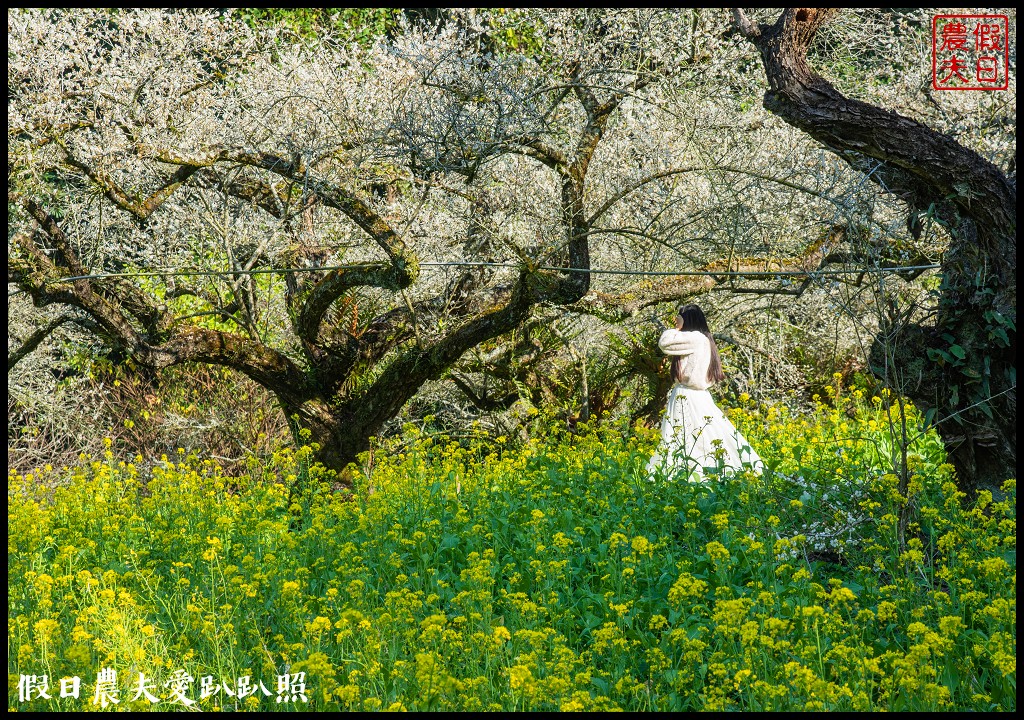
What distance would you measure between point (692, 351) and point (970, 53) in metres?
3.67

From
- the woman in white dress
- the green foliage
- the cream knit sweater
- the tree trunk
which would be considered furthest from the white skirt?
the green foliage

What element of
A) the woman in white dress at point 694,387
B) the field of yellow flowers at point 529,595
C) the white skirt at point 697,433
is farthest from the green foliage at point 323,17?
the field of yellow flowers at point 529,595

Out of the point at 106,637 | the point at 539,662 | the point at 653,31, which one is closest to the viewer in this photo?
the point at 539,662

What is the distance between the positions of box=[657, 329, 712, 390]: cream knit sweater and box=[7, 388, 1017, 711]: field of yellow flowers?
1.09m

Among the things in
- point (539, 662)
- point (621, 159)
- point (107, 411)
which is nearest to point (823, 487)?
point (539, 662)

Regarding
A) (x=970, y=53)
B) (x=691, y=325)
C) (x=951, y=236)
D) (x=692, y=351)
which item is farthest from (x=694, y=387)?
(x=970, y=53)

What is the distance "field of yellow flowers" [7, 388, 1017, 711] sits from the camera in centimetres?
330

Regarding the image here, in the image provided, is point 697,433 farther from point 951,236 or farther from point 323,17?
point 323,17

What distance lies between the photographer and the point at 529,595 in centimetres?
461

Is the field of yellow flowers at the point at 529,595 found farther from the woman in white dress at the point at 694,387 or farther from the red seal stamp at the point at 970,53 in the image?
the red seal stamp at the point at 970,53

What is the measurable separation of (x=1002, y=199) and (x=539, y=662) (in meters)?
3.31

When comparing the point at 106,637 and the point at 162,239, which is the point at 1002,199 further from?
the point at 162,239

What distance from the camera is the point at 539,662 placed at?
11.0 ft

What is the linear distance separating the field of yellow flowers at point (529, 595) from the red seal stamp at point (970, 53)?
3400mm
